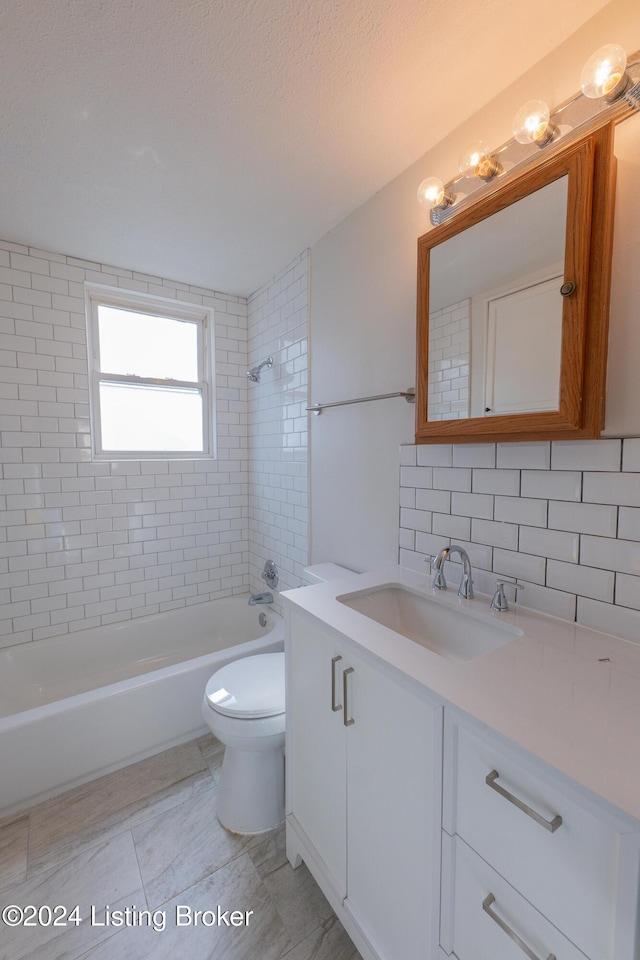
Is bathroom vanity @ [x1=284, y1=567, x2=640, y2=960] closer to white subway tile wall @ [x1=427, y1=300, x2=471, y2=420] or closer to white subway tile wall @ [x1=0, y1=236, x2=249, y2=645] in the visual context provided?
white subway tile wall @ [x1=427, y1=300, x2=471, y2=420]

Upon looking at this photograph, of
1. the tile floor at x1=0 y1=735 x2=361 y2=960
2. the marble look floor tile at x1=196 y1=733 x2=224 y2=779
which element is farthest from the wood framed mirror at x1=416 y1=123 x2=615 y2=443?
the marble look floor tile at x1=196 y1=733 x2=224 y2=779

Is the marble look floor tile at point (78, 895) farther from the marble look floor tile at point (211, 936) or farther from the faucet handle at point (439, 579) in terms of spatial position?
the faucet handle at point (439, 579)

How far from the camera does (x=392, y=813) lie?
0.89 meters

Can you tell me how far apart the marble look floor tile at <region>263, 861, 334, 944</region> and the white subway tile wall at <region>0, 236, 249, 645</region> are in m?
1.64

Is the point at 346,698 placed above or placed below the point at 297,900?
above

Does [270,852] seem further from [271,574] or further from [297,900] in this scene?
[271,574]

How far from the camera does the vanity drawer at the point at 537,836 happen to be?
0.54 meters

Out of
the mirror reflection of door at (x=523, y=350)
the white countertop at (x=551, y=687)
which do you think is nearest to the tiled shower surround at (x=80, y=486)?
the mirror reflection of door at (x=523, y=350)

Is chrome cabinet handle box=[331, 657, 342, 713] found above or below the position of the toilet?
above

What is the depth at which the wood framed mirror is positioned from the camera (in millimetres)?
925

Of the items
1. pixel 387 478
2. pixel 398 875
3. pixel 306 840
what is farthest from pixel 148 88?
pixel 306 840

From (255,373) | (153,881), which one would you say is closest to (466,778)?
(153,881)

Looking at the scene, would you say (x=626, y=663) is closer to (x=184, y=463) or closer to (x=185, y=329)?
(x=184, y=463)

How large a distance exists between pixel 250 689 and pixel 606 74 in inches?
81.8
